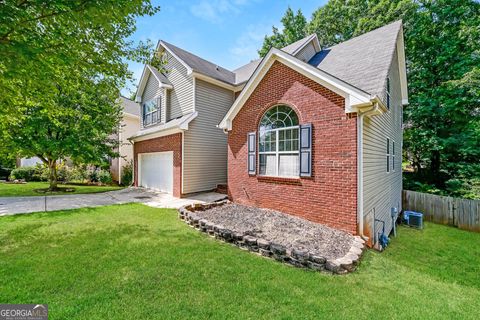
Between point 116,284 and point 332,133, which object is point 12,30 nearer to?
point 116,284

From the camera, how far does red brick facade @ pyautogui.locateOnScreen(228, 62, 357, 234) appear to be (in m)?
5.84

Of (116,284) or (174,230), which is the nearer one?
(116,284)

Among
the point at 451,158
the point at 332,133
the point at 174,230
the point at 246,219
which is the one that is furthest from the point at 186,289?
the point at 451,158

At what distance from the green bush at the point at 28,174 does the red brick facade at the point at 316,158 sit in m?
21.3

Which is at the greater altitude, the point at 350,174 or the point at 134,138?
the point at 134,138

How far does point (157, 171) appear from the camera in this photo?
1304 centimetres

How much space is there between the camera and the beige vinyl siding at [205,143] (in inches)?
441

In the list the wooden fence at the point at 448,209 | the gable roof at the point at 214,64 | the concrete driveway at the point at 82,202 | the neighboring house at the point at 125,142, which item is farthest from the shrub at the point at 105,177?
the wooden fence at the point at 448,209

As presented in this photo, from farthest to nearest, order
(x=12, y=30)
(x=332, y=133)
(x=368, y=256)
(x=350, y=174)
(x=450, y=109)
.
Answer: (x=450, y=109)
(x=332, y=133)
(x=350, y=174)
(x=368, y=256)
(x=12, y=30)

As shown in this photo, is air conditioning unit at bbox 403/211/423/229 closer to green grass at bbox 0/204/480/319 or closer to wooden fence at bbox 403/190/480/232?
wooden fence at bbox 403/190/480/232

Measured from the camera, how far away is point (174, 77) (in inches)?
515

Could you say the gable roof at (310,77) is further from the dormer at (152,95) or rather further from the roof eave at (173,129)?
the dormer at (152,95)

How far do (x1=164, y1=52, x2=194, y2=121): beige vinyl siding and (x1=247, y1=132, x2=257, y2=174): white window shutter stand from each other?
15.7ft

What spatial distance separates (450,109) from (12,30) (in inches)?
754
